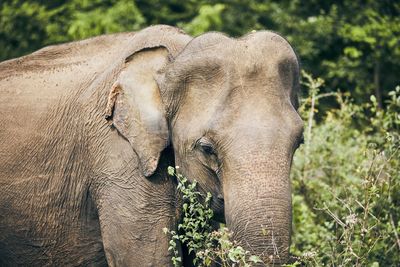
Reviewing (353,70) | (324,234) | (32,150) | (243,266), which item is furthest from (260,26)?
(243,266)

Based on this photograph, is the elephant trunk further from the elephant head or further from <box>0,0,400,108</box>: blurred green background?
<box>0,0,400,108</box>: blurred green background

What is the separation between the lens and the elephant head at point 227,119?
6.54 meters

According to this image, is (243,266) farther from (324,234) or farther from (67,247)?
(324,234)

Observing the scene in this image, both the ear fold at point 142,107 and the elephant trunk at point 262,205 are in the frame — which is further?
the ear fold at point 142,107

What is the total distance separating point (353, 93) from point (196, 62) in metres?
7.11

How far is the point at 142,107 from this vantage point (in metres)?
7.24

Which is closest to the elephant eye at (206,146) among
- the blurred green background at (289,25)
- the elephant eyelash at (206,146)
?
the elephant eyelash at (206,146)

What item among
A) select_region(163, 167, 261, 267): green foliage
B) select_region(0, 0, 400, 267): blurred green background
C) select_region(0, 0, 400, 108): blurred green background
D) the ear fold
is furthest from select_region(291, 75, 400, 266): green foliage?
select_region(0, 0, 400, 108): blurred green background

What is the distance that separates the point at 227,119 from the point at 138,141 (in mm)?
642

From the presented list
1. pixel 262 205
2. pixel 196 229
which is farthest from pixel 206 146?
pixel 262 205

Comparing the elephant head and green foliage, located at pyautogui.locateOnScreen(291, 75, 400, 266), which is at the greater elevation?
the elephant head

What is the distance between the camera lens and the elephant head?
6.54 meters

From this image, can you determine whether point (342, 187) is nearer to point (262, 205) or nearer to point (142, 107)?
point (142, 107)

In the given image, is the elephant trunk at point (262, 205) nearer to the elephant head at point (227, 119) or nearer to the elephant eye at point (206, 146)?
the elephant head at point (227, 119)
